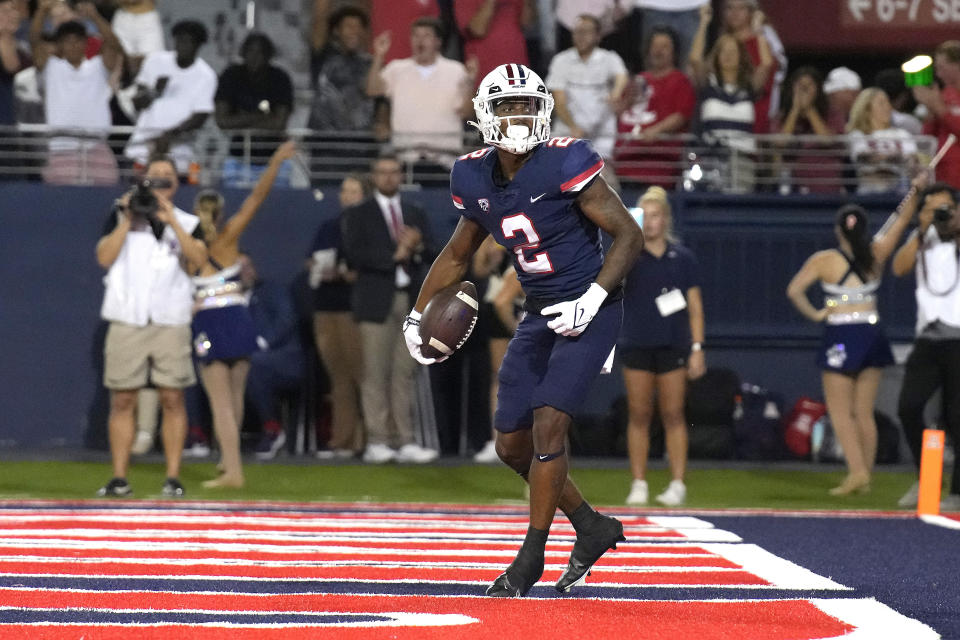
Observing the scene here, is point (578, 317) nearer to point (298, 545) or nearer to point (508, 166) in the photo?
point (508, 166)

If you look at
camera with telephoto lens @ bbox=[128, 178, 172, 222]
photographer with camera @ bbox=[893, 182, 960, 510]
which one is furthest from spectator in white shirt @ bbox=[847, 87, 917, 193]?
camera with telephoto lens @ bbox=[128, 178, 172, 222]

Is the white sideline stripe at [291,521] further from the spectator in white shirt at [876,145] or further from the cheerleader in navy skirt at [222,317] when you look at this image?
the spectator in white shirt at [876,145]

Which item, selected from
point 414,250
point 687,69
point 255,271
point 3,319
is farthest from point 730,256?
point 3,319

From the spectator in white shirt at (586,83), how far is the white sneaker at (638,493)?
13.6 ft

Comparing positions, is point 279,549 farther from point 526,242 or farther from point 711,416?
point 711,416

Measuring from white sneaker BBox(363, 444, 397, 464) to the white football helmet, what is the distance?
259 inches

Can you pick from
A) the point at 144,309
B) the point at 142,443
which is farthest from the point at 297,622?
the point at 142,443

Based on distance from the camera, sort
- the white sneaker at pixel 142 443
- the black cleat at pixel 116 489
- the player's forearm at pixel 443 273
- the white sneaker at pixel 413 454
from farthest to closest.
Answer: the white sneaker at pixel 142 443, the white sneaker at pixel 413 454, the black cleat at pixel 116 489, the player's forearm at pixel 443 273

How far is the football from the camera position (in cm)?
595

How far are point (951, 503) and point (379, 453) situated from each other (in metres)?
4.55

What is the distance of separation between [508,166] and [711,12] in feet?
31.0

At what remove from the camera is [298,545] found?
720 centimetres

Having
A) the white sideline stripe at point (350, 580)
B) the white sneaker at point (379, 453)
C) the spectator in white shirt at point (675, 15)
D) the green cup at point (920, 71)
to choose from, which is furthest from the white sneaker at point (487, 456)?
the white sideline stripe at point (350, 580)

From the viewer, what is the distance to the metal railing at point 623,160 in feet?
43.2
